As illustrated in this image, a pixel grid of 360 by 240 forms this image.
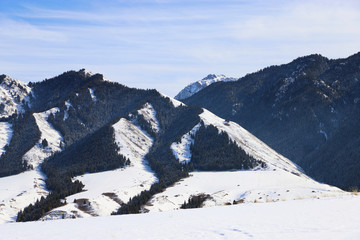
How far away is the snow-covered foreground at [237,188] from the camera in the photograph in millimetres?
120113

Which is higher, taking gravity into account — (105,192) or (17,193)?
(105,192)

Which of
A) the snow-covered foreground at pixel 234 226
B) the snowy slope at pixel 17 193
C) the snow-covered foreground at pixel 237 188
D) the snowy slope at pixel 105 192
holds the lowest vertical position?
the snowy slope at pixel 17 193

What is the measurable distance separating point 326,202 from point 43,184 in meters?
182

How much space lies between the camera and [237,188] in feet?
492

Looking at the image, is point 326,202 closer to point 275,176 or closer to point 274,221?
point 274,221

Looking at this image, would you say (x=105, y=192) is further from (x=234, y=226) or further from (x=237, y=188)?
(x=234, y=226)

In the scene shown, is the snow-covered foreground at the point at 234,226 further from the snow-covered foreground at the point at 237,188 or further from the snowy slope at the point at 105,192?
the snowy slope at the point at 105,192

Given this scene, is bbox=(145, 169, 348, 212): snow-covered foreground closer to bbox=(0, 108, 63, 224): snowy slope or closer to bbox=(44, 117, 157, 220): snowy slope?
bbox=(44, 117, 157, 220): snowy slope

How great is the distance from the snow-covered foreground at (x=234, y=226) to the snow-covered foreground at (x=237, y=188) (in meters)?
78.6

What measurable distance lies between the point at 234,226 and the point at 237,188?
129 meters

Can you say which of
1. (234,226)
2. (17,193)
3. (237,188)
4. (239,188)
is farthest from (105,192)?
(234,226)

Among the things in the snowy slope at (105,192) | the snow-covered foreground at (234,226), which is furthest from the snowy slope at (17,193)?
the snow-covered foreground at (234,226)

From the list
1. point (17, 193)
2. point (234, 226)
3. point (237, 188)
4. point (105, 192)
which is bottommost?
point (17, 193)

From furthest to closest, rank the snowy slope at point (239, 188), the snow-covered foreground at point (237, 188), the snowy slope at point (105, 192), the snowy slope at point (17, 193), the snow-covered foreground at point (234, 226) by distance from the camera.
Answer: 1. the snowy slope at point (17, 193)
2. the snowy slope at point (105, 192)
3. the snowy slope at point (239, 188)
4. the snow-covered foreground at point (237, 188)
5. the snow-covered foreground at point (234, 226)
